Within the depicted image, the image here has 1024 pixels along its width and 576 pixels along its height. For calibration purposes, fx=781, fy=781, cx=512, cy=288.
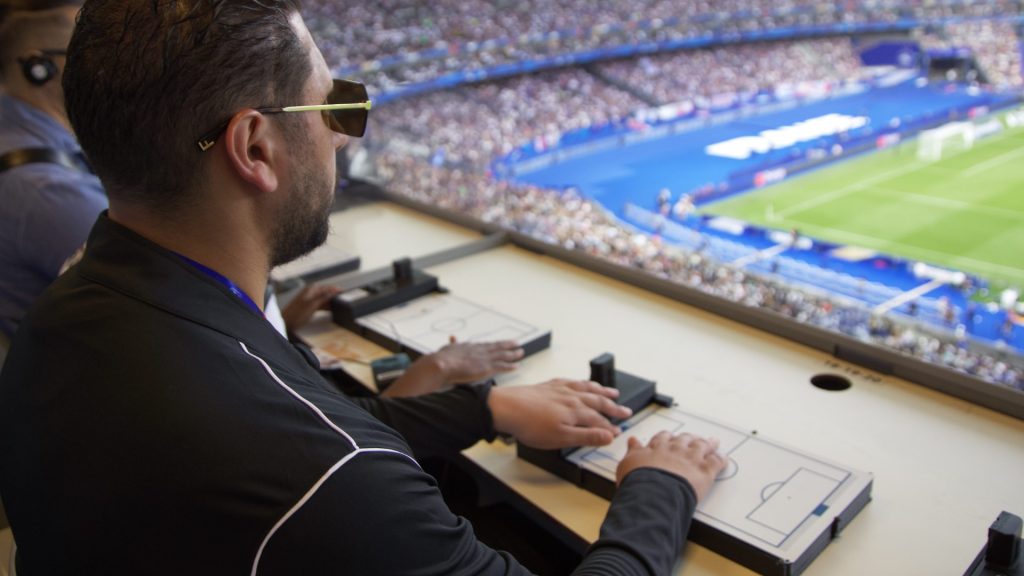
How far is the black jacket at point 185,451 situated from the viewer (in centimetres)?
65

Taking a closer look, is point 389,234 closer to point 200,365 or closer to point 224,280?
point 224,280

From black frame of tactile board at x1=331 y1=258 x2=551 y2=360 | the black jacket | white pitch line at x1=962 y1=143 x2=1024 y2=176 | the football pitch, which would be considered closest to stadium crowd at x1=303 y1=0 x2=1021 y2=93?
the football pitch

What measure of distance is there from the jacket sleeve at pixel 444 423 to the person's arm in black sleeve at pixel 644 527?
0.32 m

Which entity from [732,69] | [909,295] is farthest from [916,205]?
[732,69]

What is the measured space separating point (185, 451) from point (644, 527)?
0.54 m

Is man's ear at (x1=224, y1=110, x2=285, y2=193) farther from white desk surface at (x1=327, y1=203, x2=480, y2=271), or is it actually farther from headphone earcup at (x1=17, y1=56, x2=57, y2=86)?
white desk surface at (x1=327, y1=203, x2=480, y2=271)

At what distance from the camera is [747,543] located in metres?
1.01

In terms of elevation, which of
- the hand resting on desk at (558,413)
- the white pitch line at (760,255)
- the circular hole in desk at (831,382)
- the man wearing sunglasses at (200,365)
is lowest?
the white pitch line at (760,255)

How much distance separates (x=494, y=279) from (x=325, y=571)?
5.33ft

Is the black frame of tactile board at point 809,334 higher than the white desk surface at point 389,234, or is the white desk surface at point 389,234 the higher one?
the black frame of tactile board at point 809,334

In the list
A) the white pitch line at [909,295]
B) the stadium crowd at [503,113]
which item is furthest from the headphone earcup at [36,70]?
the stadium crowd at [503,113]

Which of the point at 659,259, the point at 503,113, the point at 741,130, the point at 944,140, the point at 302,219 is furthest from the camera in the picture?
the point at 741,130

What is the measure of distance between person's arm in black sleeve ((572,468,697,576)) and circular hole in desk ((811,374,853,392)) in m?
0.63

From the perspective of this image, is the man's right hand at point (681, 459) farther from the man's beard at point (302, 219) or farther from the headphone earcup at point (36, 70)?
the headphone earcup at point (36, 70)
